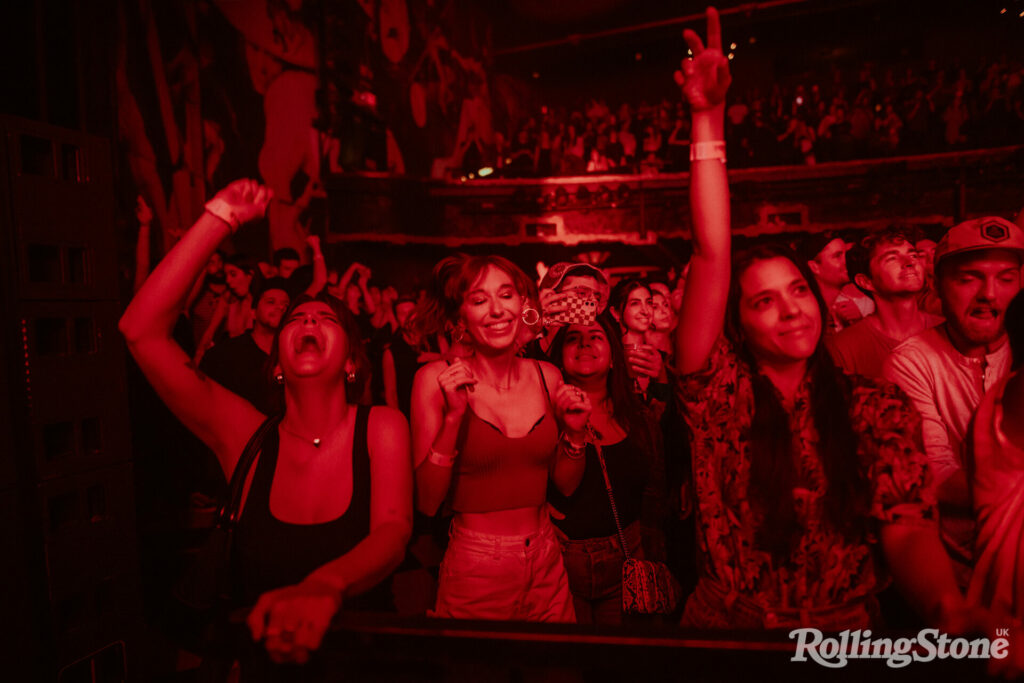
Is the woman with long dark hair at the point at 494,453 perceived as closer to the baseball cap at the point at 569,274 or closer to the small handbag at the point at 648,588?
the small handbag at the point at 648,588

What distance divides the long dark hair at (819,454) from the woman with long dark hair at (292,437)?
1.01 meters

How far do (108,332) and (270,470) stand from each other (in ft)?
4.07

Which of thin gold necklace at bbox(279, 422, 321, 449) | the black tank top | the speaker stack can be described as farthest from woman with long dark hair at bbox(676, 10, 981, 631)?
the speaker stack

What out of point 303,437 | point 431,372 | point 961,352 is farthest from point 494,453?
point 961,352

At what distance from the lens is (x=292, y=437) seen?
76.3 inches

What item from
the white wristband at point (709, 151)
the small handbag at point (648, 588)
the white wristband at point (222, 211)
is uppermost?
the white wristband at point (709, 151)

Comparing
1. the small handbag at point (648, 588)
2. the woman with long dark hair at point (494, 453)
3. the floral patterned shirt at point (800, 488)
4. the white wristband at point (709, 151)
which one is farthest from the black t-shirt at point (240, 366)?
the white wristband at point (709, 151)

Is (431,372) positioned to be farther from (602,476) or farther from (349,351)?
(602,476)

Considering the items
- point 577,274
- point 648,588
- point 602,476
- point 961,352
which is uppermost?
point 577,274

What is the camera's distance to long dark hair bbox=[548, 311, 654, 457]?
2451mm

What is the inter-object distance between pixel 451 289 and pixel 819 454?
1.27 meters

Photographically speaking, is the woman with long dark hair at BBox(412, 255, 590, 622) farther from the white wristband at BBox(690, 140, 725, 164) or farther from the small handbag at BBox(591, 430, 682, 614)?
the white wristband at BBox(690, 140, 725, 164)

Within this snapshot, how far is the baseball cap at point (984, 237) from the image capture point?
2086 mm

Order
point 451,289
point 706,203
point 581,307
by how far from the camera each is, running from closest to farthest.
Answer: point 706,203 → point 451,289 → point 581,307
